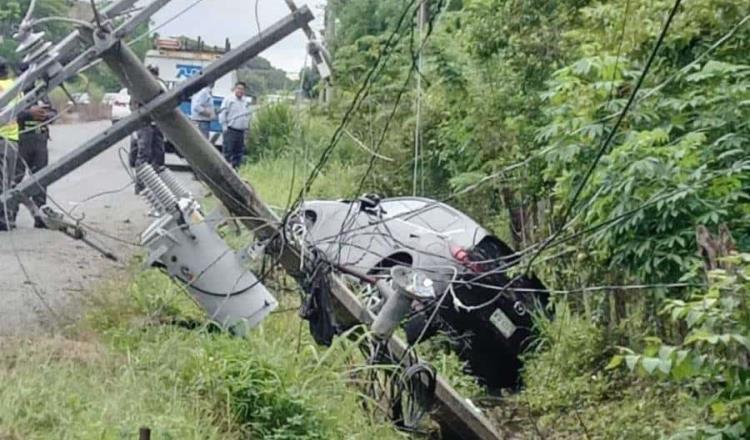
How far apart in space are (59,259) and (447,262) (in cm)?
428

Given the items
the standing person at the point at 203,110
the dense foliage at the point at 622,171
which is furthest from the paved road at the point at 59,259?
the standing person at the point at 203,110

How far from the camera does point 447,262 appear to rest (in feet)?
27.9

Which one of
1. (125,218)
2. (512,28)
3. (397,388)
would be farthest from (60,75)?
(125,218)

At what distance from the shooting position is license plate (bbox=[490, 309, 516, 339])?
923cm

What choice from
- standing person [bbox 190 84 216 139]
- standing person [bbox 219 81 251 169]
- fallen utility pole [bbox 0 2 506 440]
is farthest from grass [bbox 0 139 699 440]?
standing person [bbox 190 84 216 139]

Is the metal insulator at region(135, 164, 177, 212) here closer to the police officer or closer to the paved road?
the paved road

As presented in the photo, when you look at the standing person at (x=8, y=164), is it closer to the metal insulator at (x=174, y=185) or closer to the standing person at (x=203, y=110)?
the metal insulator at (x=174, y=185)

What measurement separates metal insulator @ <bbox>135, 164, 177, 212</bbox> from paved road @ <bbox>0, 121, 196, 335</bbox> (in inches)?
43.2

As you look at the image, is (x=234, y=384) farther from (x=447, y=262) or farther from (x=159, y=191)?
(x=447, y=262)

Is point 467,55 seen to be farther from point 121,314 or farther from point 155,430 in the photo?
point 155,430

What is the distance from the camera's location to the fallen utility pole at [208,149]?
7.80m

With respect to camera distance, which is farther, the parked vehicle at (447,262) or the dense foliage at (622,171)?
the parked vehicle at (447,262)

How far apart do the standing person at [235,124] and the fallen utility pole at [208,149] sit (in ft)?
37.1

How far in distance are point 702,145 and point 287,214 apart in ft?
8.39
